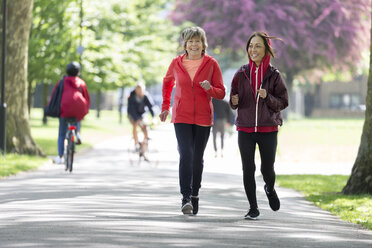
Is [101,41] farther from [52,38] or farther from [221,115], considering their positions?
[221,115]

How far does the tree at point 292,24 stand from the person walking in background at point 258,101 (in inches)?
1322

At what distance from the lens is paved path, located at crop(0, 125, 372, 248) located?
7.56 metres

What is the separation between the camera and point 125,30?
1753 inches

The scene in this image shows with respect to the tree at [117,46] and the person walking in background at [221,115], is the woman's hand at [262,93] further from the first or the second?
the tree at [117,46]

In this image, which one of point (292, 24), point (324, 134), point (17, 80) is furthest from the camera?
point (292, 24)

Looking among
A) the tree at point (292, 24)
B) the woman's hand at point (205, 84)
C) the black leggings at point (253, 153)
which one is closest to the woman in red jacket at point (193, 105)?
the woman's hand at point (205, 84)

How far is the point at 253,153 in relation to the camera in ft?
29.9

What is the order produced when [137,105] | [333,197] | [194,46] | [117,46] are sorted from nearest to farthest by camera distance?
[194,46] < [333,197] < [137,105] < [117,46]

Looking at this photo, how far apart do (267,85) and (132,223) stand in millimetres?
1905

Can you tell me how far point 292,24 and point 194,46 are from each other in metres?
34.3

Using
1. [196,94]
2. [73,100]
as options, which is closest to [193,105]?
[196,94]

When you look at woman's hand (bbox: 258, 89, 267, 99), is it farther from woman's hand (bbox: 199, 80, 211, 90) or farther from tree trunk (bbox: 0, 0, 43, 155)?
tree trunk (bbox: 0, 0, 43, 155)

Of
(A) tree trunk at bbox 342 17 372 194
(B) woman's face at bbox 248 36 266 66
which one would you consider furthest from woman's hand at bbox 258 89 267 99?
(A) tree trunk at bbox 342 17 372 194

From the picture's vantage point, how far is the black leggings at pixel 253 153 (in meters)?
9.01
